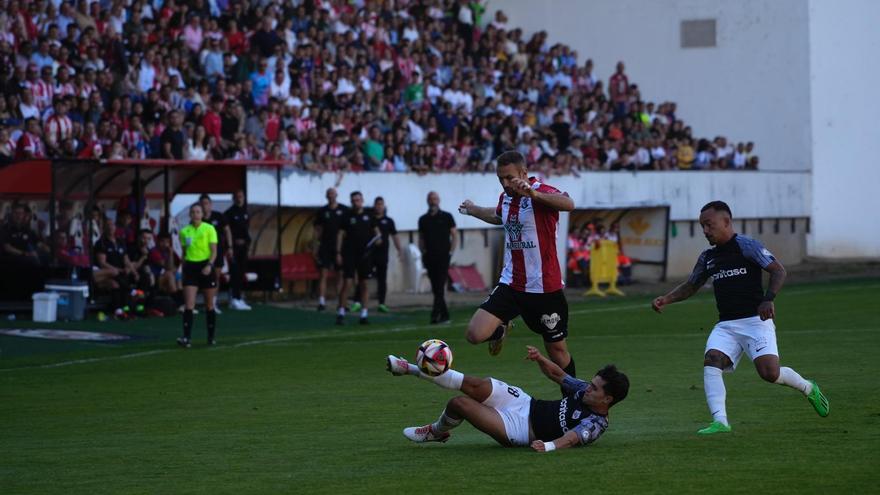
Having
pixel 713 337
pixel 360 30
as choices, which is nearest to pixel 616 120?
pixel 360 30

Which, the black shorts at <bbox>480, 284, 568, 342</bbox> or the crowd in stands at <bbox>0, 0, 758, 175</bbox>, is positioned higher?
the crowd in stands at <bbox>0, 0, 758, 175</bbox>

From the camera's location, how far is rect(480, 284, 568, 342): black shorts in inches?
506

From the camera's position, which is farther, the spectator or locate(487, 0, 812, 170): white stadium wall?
locate(487, 0, 812, 170): white stadium wall

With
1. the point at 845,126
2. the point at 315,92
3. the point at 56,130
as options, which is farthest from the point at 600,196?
the point at 56,130

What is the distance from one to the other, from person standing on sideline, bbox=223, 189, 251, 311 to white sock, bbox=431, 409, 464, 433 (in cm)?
1680

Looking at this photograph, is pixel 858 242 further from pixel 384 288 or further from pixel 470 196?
pixel 384 288

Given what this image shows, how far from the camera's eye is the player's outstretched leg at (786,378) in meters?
11.7

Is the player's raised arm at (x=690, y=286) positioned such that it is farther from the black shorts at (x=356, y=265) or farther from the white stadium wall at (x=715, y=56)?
the white stadium wall at (x=715, y=56)

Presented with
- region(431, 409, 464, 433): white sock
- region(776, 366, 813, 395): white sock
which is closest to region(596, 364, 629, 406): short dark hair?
region(431, 409, 464, 433): white sock

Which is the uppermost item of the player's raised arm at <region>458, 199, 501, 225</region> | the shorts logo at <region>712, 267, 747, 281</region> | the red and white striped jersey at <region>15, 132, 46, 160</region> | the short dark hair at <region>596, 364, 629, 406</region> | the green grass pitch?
the red and white striped jersey at <region>15, 132, 46, 160</region>

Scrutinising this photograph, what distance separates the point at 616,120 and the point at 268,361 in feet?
81.3

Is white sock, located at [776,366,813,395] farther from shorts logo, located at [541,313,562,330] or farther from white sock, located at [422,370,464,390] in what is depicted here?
white sock, located at [422,370,464,390]

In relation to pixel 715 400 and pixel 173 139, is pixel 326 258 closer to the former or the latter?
pixel 173 139

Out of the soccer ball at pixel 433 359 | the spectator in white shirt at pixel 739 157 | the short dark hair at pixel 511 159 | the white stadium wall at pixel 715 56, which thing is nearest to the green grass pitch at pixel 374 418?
the soccer ball at pixel 433 359
